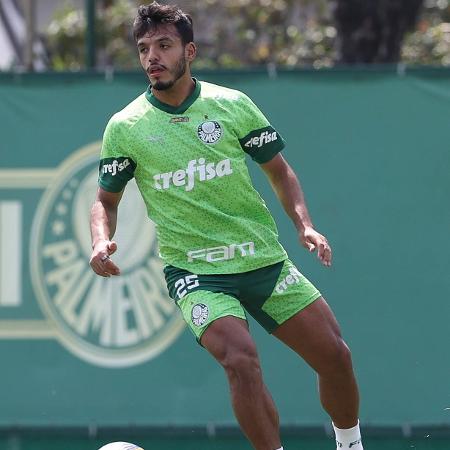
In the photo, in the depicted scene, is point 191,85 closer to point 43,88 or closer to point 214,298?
point 214,298

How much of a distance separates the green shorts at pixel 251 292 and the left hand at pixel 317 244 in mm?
223

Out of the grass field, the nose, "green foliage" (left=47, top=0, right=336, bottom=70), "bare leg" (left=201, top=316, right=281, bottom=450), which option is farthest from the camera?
"green foliage" (left=47, top=0, right=336, bottom=70)

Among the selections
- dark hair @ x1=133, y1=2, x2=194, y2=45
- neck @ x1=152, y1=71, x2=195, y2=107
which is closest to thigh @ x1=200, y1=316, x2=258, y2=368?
neck @ x1=152, y1=71, x2=195, y2=107

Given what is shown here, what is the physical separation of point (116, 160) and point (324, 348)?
4.21 ft

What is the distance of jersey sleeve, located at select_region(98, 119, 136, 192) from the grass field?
8.25ft

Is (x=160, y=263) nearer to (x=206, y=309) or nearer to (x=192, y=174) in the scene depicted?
(x=192, y=174)

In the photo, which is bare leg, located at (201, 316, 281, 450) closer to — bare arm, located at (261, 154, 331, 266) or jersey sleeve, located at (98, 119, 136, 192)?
bare arm, located at (261, 154, 331, 266)

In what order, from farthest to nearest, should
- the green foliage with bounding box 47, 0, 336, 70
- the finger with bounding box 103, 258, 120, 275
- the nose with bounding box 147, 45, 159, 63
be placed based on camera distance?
the green foliage with bounding box 47, 0, 336, 70, the nose with bounding box 147, 45, 159, 63, the finger with bounding box 103, 258, 120, 275

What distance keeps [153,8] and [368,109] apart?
A: 2.48 meters

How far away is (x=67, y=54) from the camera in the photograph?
1775 centimetres

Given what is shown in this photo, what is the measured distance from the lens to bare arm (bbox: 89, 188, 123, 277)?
5.85m

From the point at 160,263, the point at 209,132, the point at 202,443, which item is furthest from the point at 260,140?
the point at 202,443

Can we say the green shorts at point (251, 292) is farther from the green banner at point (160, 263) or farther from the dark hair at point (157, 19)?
the green banner at point (160, 263)

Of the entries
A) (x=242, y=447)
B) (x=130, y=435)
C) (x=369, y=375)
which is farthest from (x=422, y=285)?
(x=130, y=435)
